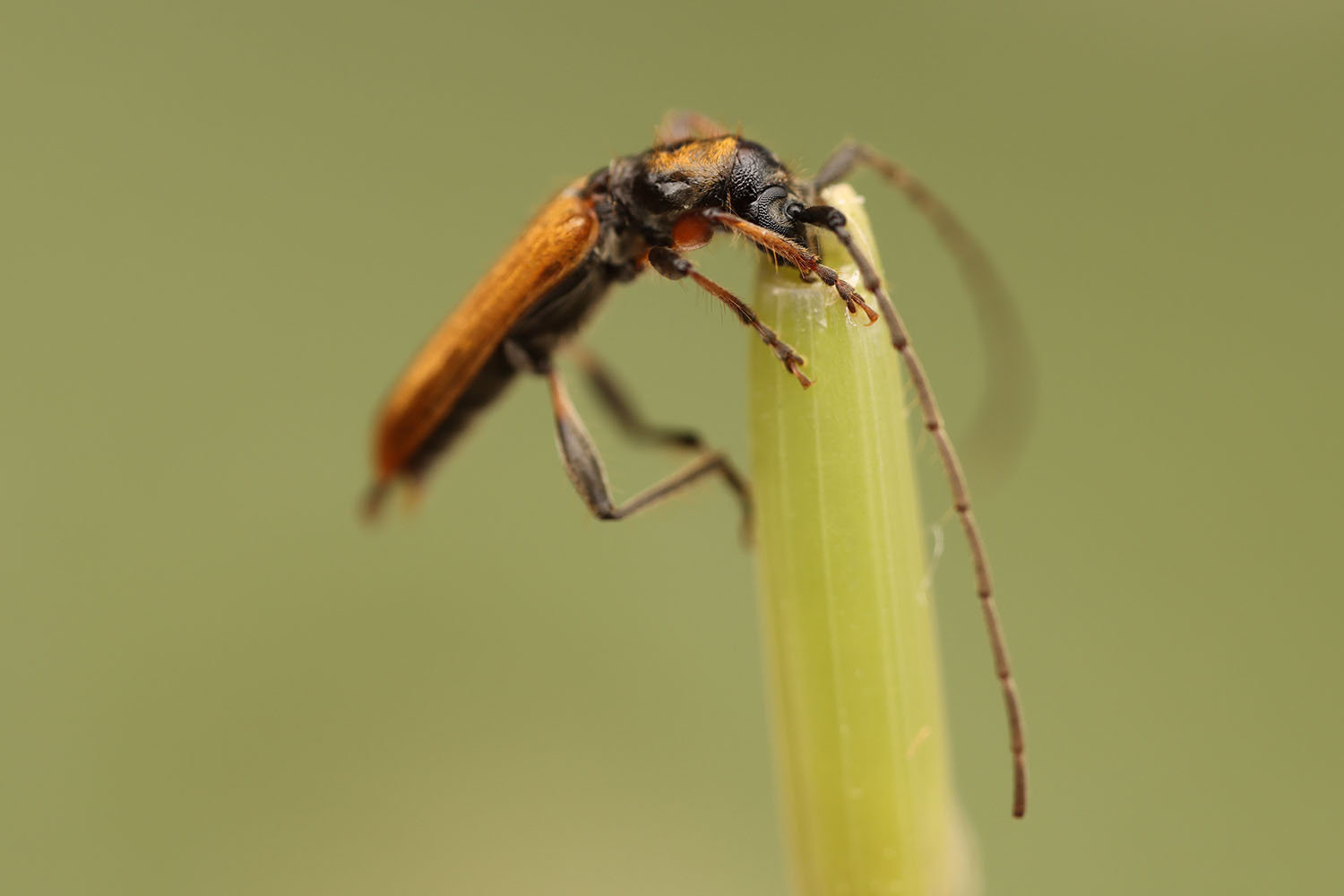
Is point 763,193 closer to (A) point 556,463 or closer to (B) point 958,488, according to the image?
(B) point 958,488

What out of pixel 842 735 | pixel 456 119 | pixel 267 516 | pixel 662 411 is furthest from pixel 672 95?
pixel 842 735

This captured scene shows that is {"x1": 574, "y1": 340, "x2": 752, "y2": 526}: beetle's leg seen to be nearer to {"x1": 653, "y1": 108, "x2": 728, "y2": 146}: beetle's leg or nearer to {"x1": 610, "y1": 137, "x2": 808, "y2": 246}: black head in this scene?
{"x1": 610, "y1": 137, "x2": 808, "y2": 246}: black head

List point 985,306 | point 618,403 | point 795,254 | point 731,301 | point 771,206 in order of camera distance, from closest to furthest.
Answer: point 795,254 < point 731,301 < point 771,206 < point 985,306 < point 618,403

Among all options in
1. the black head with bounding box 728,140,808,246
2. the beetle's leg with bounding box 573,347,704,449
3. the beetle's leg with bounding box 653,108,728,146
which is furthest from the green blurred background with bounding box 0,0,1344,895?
the black head with bounding box 728,140,808,246

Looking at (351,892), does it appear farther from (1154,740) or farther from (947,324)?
(947,324)

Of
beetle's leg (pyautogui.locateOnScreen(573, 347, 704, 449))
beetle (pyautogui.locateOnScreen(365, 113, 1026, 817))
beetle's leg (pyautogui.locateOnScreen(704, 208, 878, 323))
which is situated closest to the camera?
beetle's leg (pyautogui.locateOnScreen(704, 208, 878, 323))

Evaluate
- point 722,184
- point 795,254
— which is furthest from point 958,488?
point 722,184
